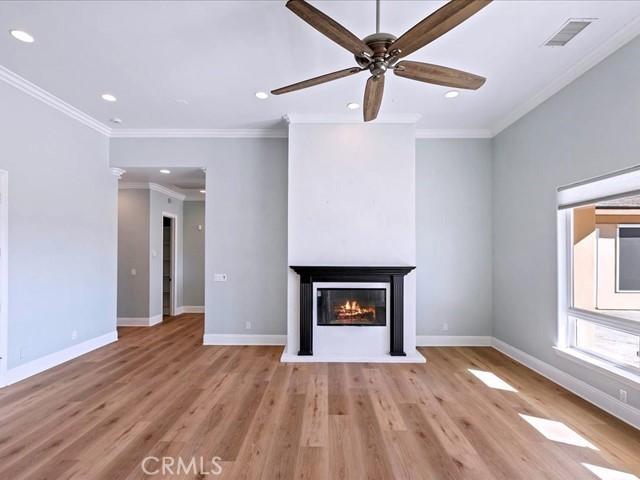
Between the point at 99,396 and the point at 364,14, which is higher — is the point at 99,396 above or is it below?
below

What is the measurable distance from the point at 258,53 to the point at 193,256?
5.60 m

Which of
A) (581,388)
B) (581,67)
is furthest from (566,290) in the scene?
(581,67)

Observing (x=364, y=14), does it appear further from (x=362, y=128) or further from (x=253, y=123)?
(x=253, y=123)

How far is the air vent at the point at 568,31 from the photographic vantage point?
2533 millimetres

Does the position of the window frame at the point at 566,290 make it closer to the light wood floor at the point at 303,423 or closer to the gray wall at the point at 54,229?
the light wood floor at the point at 303,423

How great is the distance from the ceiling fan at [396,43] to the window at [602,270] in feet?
5.75

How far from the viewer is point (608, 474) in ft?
6.66

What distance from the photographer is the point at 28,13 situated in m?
2.47

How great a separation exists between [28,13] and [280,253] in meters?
3.50

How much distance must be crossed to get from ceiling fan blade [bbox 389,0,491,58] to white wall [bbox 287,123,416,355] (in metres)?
2.27

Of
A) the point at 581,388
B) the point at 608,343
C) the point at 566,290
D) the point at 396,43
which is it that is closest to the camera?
the point at 396,43

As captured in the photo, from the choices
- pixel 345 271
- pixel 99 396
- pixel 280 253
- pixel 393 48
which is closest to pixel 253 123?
pixel 280 253

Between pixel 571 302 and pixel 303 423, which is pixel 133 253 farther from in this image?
pixel 571 302

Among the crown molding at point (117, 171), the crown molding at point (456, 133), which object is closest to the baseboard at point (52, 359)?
the crown molding at point (117, 171)
